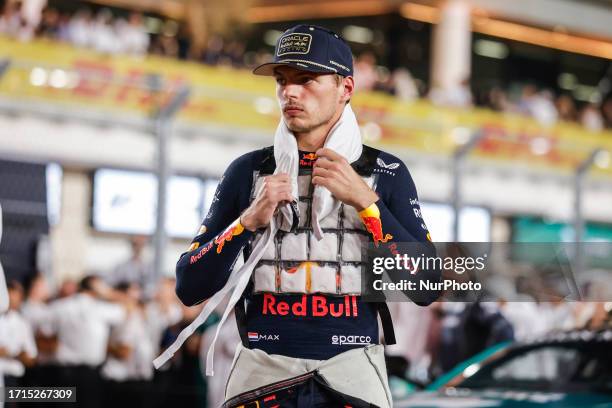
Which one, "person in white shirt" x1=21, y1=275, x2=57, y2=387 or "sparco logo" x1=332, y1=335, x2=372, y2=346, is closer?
"sparco logo" x1=332, y1=335, x2=372, y2=346

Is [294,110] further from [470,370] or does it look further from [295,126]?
[470,370]

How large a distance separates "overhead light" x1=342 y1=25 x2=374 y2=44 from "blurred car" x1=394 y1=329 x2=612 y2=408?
26322mm

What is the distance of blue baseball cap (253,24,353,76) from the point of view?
327 cm

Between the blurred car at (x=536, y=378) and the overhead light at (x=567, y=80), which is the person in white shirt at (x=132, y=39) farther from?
the overhead light at (x=567, y=80)

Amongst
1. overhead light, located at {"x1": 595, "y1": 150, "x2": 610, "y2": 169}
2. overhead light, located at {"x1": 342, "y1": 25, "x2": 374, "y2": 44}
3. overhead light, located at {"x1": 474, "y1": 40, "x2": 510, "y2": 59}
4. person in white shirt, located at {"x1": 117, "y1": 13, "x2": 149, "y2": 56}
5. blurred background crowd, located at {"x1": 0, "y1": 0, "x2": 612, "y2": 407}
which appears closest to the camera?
blurred background crowd, located at {"x1": 0, "y1": 0, "x2": 612, "y2": 407}

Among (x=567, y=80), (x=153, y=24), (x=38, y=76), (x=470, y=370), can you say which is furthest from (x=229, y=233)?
(x=567, y=80)

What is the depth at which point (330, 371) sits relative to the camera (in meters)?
3.19

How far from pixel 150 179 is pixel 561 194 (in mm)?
4715

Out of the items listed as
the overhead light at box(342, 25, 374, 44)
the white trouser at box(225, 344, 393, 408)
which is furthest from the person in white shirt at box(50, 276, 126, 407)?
the overhead light at box(342, 25, 374, 44)

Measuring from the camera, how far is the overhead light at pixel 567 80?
36.0 m

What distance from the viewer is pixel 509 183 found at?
13.0m

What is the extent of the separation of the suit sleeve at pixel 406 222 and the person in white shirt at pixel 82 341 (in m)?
7.03

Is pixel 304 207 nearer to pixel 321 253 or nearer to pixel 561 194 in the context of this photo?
pixel 321 253

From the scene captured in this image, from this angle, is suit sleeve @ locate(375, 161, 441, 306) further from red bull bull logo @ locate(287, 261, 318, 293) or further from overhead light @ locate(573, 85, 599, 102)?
overhead light @ locate(573, 85, 599, 102)
